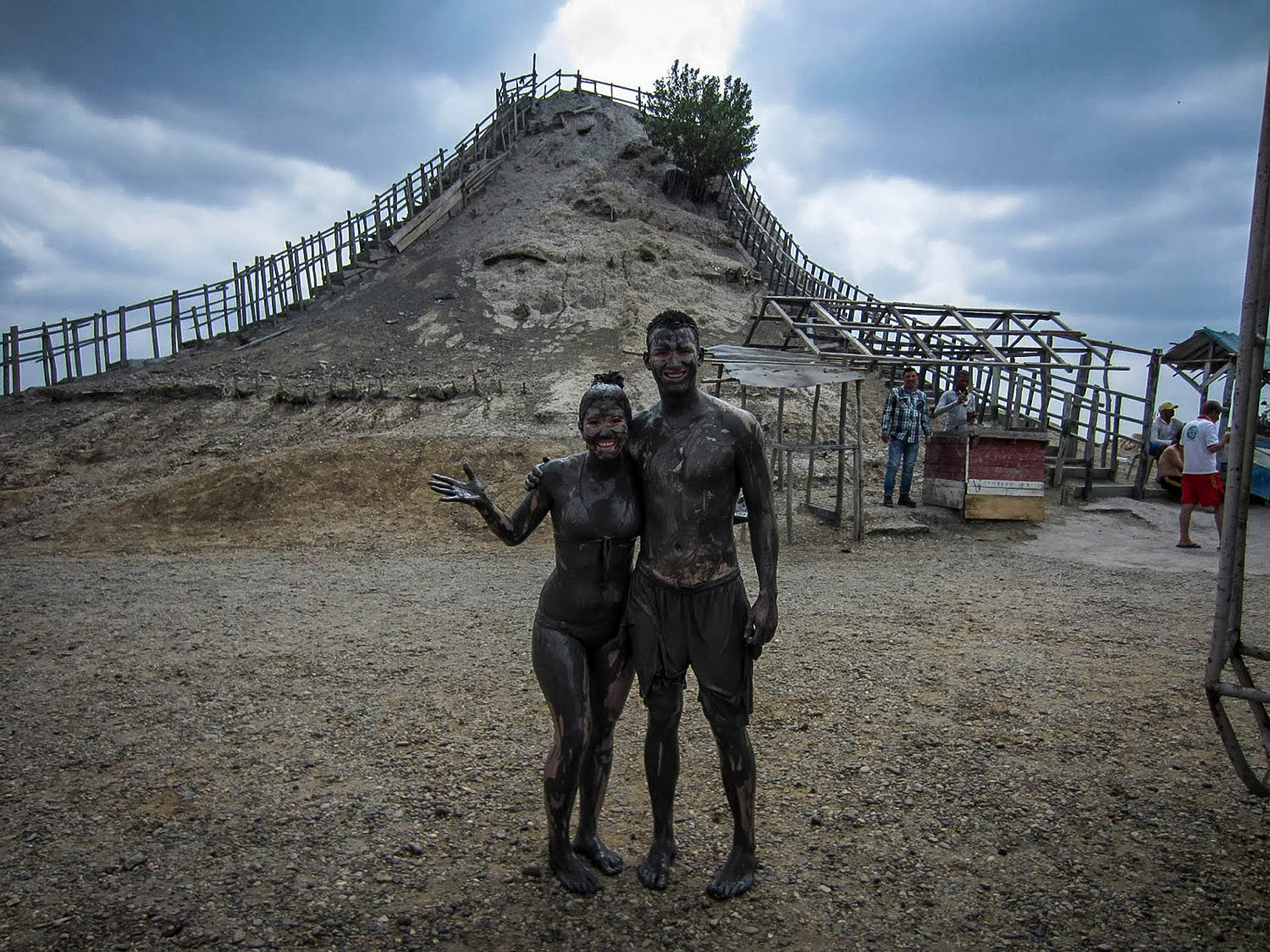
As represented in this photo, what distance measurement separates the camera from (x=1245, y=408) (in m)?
2.56

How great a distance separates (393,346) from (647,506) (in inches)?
664

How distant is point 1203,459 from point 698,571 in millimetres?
9089

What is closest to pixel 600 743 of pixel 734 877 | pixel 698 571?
pixel 734 877

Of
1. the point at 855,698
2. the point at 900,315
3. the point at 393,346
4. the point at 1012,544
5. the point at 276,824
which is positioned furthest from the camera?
the point at 393,346

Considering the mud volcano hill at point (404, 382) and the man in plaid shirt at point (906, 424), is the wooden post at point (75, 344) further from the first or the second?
the man in plaid shirt at point (906, 424)

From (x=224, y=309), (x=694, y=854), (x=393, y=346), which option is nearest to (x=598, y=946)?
(x=694, y=854)

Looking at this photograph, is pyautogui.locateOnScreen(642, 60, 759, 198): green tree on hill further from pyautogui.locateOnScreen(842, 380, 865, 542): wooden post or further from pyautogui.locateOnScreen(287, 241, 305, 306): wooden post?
pyautogui.locateOnScreen(842, 380, 865, 542): wooden post

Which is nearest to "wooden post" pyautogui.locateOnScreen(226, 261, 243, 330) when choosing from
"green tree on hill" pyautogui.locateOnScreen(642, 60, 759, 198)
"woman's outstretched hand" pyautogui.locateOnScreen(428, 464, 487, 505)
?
"green tree on hill" pyautogui.locateOnScreen(642, 60, 759, 198)

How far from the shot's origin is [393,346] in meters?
18.6

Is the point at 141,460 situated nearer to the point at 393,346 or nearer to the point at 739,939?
the point at 393,346

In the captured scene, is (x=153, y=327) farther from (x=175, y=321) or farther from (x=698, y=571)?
(x=698, y=571)

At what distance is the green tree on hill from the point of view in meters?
26.6

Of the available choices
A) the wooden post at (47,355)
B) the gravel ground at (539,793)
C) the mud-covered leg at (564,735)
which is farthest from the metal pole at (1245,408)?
the wooden post at (47,355)

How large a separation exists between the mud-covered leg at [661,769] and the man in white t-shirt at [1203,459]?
8.98 meters
